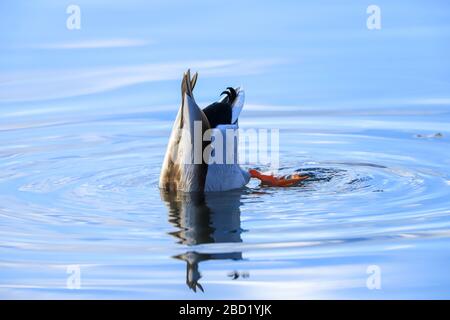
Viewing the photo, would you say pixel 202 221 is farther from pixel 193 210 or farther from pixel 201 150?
pixel 201 150

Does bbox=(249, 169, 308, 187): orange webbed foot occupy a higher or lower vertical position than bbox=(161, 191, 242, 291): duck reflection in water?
higher

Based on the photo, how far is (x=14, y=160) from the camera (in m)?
12.5

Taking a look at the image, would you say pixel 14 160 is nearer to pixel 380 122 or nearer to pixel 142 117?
pixel 142 117

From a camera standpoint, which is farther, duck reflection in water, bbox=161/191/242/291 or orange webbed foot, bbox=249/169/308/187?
orange webbed foot, bbox=249/169/308/187

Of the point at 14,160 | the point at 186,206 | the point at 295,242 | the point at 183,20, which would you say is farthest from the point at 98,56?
the point at 295,242

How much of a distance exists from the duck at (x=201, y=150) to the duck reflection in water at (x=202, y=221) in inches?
4.2

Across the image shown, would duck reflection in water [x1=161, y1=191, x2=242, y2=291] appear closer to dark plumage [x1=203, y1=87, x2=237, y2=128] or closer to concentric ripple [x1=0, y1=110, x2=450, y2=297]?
concentric ripple [x1=0, y1=110, x2=450, y2=297]

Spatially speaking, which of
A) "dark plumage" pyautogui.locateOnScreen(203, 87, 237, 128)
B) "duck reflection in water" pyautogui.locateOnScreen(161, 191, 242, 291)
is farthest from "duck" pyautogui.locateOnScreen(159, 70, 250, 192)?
"duck reflection in water" pyautogui.locateOnScreen(161, 191, 242, 291)

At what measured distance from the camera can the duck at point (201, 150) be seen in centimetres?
1066

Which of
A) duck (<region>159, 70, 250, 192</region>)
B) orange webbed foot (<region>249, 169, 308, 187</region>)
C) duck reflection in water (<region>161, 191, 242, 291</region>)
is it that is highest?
duck (<region>159, 70, 250, 192</region>)

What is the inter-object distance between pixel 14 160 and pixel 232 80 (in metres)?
3.45

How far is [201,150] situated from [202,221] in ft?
2.99

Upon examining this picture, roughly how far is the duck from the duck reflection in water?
0.11 m

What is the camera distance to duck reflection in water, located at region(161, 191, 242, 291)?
29.3 ft
